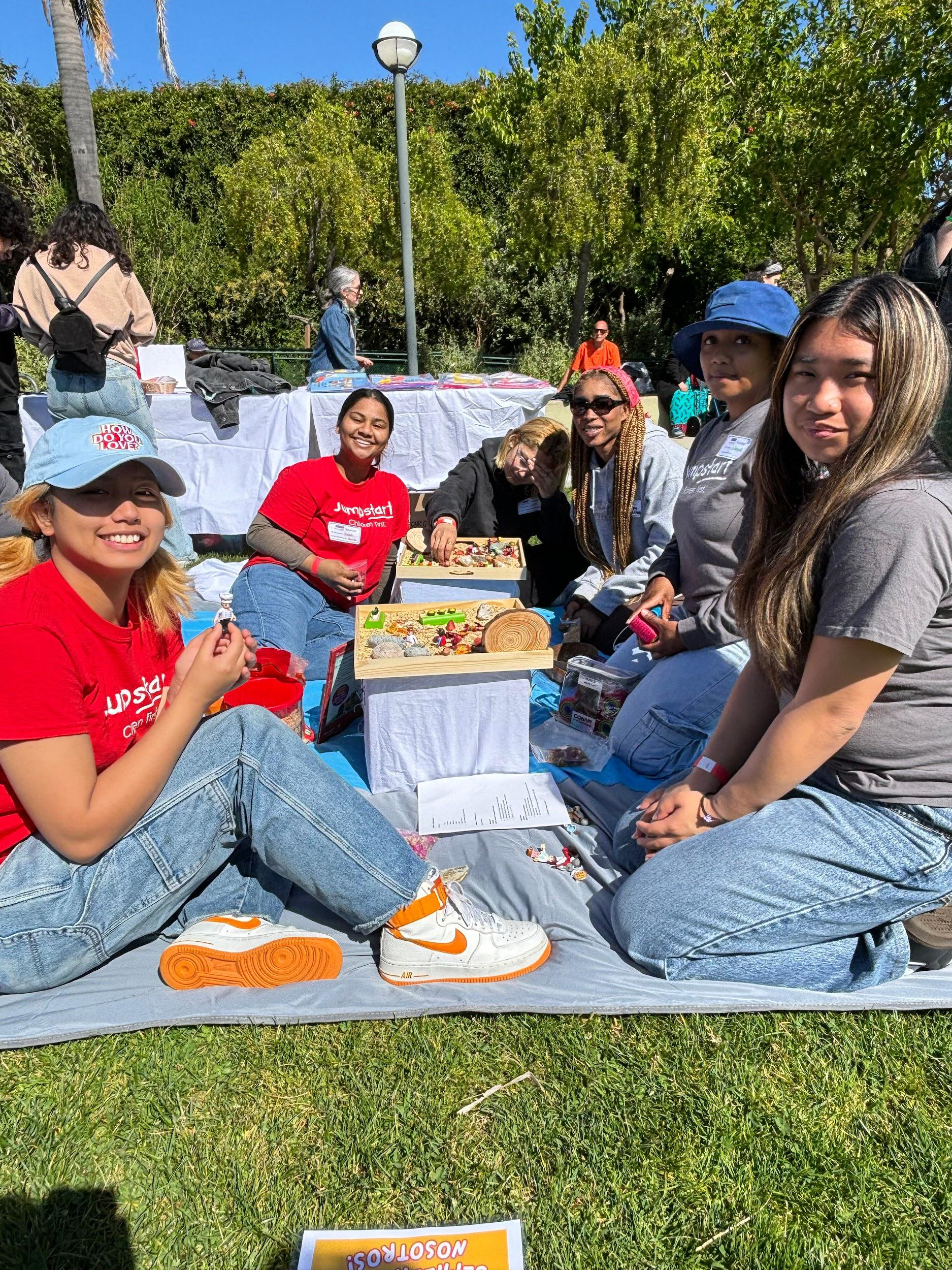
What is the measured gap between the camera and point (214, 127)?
49.5 feet

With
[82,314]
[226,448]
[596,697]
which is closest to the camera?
[596,697]

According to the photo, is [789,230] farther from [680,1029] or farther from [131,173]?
[680,1029]

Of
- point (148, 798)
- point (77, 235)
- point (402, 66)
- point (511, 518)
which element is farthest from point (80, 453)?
point (402, 66)

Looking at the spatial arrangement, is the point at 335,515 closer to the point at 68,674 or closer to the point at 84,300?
the point at 84,300

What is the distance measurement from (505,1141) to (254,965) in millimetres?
660

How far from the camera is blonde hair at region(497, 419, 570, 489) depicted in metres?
4.07

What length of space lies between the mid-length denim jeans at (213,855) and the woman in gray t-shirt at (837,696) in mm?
647

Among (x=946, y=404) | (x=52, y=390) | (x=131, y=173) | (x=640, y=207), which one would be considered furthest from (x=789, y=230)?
(x=946, y=404)

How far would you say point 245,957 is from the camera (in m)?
1.82

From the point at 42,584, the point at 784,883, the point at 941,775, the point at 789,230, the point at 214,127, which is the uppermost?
the point at 214,127

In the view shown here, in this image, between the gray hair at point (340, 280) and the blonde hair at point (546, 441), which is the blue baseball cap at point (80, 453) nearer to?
the blonde hair at point (546, 441)

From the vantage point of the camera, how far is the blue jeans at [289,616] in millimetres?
3410

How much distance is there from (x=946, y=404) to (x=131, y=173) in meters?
17.0

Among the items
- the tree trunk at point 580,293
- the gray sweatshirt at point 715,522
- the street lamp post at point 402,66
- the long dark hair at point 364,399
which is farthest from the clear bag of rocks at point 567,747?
the tree trunk at point 580,293
